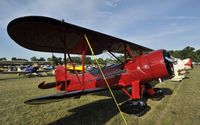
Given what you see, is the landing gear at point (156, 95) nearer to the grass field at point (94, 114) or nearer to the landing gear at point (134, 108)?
the grass field at point (94, 114)

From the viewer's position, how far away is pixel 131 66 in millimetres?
5781

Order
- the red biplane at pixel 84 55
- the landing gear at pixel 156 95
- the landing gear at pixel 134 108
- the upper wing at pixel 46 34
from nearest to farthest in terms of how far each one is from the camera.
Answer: the upper wing at pixel 46 34 < the red biplane at pixel 84 55 < the landing gear at pixel 134 108 < the landing gear at pixel 156 95

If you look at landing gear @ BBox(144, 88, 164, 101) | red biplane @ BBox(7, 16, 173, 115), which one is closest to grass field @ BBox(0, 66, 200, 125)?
landing gear @ BBox(144, 88, 164, 101)

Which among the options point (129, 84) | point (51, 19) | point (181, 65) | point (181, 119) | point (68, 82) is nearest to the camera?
point (51, 19)

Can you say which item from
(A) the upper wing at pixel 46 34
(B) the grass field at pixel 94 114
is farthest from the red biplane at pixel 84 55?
(B) the grass field at pixel 94 114

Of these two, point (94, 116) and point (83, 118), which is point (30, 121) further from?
point (94, 116)

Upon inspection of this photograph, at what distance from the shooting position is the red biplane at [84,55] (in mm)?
3934

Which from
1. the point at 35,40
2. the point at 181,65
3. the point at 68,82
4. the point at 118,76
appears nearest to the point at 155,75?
the point at 118,76

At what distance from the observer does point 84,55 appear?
486cm

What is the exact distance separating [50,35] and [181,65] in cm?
1290

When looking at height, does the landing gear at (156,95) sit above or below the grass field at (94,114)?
above

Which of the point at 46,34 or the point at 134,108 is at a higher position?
the point at 46,34

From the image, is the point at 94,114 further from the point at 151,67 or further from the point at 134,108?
the point at 151,67

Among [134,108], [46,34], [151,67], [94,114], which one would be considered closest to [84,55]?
[46,34]
